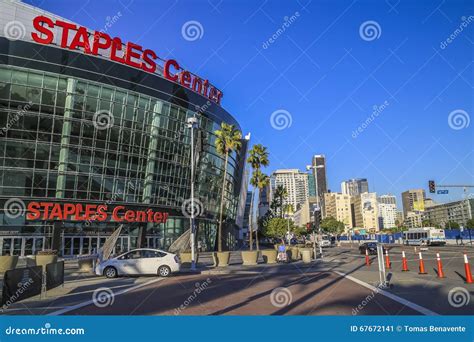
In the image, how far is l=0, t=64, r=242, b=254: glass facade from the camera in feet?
126

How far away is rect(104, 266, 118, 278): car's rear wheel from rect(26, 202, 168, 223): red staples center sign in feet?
76.3

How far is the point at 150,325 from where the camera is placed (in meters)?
8.41

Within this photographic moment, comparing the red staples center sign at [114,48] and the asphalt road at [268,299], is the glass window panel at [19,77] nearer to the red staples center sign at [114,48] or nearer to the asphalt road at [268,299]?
the red staples center sign at [114,48]

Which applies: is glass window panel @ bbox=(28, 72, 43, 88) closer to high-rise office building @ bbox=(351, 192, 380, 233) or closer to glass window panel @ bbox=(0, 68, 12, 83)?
glass window panel @ bbox=(0, 68, 12, 83)

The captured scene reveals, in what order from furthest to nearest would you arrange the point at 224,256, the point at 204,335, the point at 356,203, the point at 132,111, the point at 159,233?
the point at 356,203, the point at 159,233, the point at 132,111, the point at 224,256, the point at 204,335

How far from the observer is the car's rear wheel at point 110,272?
19.7 m

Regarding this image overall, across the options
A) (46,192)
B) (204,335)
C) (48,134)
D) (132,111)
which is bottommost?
(204,335)

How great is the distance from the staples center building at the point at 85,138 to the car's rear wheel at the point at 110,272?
15.8 meters

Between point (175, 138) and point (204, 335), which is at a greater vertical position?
point (175, 138)

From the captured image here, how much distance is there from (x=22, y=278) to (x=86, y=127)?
3198 cm

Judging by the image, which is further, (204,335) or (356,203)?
(356,203)

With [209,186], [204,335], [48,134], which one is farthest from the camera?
[209,186]

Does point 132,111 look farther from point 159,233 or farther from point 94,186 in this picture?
point 159,233

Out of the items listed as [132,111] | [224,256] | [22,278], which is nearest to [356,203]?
[132,111]
